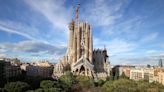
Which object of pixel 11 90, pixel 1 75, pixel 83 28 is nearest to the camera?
pixel 11 90

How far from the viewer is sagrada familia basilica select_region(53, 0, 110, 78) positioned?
8744cm

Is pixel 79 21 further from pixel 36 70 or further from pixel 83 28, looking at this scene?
pixel 36 70

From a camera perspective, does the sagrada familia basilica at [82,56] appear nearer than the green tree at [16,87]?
No

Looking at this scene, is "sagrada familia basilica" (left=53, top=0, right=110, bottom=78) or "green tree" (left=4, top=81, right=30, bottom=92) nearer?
"green tree" (left=4, top=81, right=30, bottom=92)

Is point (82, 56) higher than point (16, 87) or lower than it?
higher

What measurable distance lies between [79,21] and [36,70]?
110ft

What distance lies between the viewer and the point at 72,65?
88000mm

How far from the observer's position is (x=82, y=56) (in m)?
88.3

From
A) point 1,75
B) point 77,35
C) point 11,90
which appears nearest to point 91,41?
point 77,35

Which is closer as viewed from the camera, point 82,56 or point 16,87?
point 16,87

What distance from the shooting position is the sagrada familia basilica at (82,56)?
87.4 m

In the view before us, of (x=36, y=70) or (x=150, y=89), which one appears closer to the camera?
(x=150, y=89)

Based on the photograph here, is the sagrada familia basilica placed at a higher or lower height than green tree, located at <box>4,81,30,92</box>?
higher

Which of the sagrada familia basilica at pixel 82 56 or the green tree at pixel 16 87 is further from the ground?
the sagrada familia basilica at pixel 82 56
